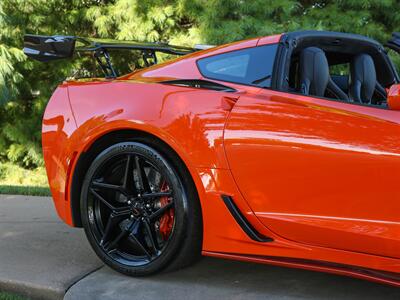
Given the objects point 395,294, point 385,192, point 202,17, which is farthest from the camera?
point 202,17

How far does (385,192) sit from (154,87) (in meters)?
1.38

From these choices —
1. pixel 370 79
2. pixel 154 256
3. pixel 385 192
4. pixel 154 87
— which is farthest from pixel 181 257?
pixel 370 79

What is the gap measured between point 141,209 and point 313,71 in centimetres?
125

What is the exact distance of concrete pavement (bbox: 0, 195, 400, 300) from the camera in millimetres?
2842

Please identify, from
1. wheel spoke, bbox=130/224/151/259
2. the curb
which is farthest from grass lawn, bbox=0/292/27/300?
wheel spoke, bbox=130/224/151/259

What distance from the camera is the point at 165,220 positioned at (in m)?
3.12

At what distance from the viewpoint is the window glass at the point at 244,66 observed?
2920 millimetres

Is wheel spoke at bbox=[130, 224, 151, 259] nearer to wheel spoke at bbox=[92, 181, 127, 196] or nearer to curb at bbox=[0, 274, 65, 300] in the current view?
wheel spoke at bbox=[92, 181, 127, 196]

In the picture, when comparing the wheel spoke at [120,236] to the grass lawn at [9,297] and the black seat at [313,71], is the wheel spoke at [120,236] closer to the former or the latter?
the grass lawn at [9,297]

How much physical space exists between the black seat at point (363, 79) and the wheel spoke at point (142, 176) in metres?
1.43

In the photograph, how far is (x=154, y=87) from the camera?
3.09 m

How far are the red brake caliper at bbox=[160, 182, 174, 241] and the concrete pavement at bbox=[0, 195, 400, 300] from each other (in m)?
0.24

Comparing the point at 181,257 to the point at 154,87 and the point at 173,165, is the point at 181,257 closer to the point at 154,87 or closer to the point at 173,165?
the point at 173,165

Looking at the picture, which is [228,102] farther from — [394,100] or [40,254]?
[40,254]
